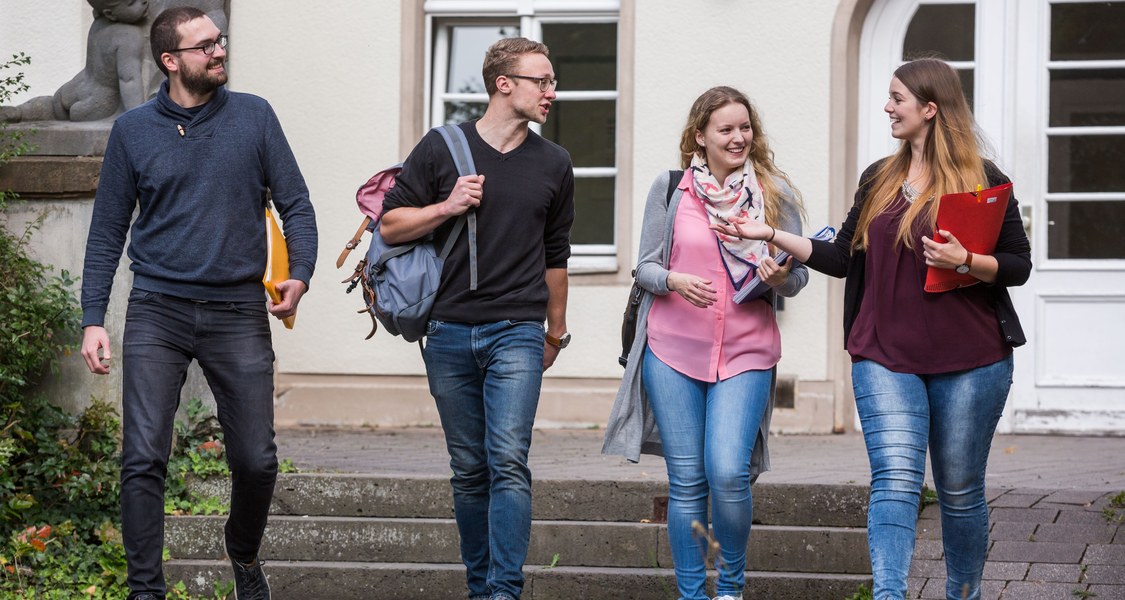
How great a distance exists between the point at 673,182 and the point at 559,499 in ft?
5.56

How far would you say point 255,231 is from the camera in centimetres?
462

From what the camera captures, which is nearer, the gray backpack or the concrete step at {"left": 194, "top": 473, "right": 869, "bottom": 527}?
the gray backpack

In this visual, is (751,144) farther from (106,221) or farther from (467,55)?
(467,55)

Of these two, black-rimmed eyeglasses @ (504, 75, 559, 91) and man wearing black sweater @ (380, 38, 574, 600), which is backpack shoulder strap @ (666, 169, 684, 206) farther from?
black-rimmed eyeglasses @ (504, 75, 559, 91)

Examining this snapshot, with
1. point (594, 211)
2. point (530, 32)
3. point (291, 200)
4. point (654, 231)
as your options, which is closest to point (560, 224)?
point (654, 231)

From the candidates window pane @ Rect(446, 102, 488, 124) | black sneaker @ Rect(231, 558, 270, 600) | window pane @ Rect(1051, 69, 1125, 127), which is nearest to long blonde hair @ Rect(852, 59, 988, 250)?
black sneaker @ Rect(231, 558, 270, 600)

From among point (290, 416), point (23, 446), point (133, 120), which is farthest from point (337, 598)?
point (290, 416)

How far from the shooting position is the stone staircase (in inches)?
214

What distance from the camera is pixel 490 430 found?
4.52 meters

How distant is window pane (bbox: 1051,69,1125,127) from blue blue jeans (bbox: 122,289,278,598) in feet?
17.7

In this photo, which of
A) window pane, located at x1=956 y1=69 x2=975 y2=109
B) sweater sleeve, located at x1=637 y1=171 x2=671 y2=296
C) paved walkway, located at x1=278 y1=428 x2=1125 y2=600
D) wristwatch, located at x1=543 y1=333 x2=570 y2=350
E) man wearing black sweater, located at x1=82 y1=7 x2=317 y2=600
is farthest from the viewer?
window pane, located at x1=956 y1=69 x2=975 y2=109

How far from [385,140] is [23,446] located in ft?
10.7

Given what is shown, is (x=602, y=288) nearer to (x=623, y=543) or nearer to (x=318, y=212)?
(x=318, y=212)

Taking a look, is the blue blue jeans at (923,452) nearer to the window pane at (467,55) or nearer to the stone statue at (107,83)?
the stone statue at (107,83)
